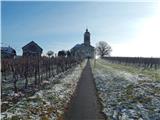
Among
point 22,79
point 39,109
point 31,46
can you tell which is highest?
point 31,46

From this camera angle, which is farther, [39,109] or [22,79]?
[22,79]

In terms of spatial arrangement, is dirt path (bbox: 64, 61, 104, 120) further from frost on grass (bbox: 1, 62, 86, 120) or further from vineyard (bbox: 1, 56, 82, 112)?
vineyard (bbox: 1, 56, 82, 112)

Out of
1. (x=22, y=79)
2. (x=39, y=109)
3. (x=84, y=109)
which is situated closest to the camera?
(x=39, y=109)

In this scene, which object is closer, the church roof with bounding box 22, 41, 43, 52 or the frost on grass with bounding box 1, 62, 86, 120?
the frost on grass with bounding box 1, 62, 86, 120

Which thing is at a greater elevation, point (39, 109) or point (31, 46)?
point (31, 46)

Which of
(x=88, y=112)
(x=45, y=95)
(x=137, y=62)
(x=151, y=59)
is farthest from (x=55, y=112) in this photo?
(x=137, y=62)

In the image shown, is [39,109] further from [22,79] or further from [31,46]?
[31,46]

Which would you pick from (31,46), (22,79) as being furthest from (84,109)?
(31,46)

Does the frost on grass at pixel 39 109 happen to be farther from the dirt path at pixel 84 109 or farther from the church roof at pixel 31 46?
the church roof at pixel 31 46

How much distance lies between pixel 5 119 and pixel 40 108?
9.06 feet

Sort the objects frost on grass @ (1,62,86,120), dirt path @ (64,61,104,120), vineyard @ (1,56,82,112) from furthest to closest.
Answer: vineyard @ (1,56,82,112) → dirt path @ (64,61,104,120) → frost on grass @ (1,62,86,120)

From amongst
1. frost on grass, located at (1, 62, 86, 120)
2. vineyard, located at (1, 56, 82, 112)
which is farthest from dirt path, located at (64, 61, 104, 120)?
vineyard, located at (1, 56, 82, 112)

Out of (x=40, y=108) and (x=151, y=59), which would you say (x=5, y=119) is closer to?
(x=40, y=108)

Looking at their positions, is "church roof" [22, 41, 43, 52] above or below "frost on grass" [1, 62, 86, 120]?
above
